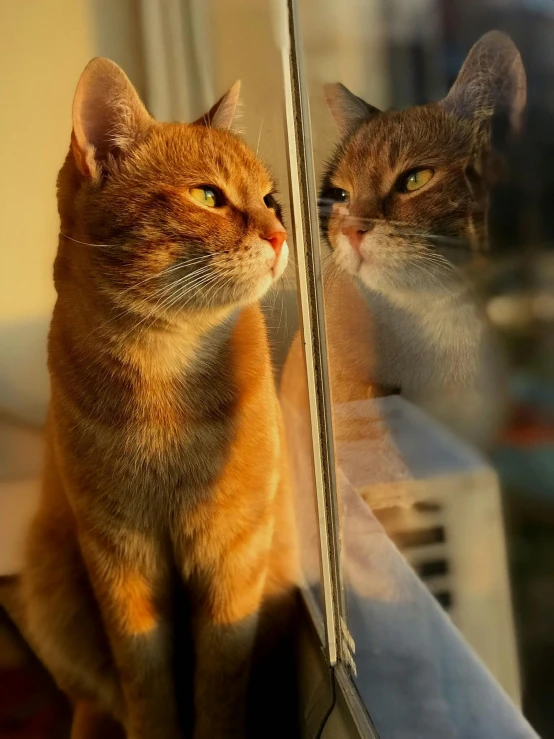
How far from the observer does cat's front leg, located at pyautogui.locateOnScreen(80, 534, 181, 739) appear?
0.81m

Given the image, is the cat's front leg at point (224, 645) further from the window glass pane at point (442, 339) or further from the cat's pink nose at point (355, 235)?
the cat's pink nose at point (355, 235)

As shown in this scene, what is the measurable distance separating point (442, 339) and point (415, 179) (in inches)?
4.9

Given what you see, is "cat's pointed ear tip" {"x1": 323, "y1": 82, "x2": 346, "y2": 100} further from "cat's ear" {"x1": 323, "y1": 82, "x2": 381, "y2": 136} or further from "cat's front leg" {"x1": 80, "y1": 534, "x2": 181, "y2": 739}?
"cat's front leg" {"x1": 80, "y1": 534, "x2": 181, "y2": 739}

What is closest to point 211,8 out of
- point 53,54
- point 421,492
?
point 53,54

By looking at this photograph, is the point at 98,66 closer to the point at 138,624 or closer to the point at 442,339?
the point at 442,339

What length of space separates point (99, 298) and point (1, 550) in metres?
0.49

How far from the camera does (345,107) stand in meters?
0.57

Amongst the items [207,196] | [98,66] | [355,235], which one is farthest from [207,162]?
[355,235]

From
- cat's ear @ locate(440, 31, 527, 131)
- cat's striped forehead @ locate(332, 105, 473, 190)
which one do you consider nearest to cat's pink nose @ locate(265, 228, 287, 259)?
cat's striped forehead @ locate(332, 105, 473, 190)

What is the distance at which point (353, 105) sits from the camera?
557 millimetres

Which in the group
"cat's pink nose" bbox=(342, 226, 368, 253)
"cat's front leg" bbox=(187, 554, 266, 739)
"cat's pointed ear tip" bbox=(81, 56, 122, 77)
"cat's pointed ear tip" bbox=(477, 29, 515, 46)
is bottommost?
"cat's front leg" bbox=(187, 554, 266, 739)

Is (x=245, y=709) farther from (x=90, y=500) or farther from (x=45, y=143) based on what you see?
(x=45, y=143)

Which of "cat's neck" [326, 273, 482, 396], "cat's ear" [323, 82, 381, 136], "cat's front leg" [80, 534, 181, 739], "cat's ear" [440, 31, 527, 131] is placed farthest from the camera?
"cat's front leg" [80, 534, 181, 739]

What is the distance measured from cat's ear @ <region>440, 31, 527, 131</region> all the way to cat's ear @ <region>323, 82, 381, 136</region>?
15 centimetres
